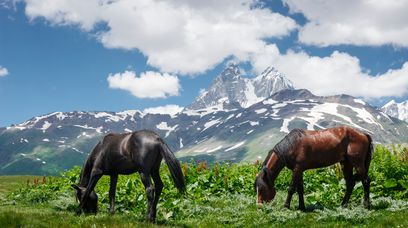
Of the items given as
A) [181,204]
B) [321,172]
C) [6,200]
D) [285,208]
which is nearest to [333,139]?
[285,208]

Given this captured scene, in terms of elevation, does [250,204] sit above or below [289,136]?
below

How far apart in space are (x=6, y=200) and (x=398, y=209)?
18931mm

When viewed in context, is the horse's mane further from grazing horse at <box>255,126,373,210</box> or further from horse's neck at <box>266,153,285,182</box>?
horse's neck at <box>266,153,285,182</box>

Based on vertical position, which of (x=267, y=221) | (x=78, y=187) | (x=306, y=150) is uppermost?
(x=306, y=150)

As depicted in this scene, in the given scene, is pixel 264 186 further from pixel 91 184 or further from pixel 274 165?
pixel 91 184

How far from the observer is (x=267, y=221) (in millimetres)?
14570

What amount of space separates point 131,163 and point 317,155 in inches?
272

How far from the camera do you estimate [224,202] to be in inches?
749

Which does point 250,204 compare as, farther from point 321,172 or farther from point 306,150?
point 321,172

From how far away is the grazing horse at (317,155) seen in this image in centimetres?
1631

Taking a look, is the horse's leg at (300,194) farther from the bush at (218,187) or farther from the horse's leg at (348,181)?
the horse's leg at (348,181)

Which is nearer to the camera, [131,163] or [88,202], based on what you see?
[131,163]

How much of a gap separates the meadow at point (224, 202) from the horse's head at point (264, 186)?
35cm

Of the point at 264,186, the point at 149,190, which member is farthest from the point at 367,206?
the point at 149,190
